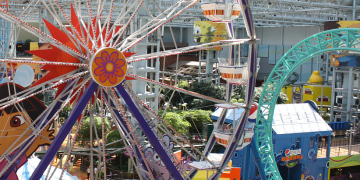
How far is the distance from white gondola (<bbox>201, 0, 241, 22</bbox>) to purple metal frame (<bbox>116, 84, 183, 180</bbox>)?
3.69 meters

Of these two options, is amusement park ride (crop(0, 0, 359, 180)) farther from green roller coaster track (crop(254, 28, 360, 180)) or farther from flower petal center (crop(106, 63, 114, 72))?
green roller coaster track (crop(254, 28, 360, 180))

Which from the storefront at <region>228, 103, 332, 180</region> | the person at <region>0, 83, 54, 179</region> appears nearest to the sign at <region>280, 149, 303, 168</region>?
the storefront at <region>228, 103, 332, 180</region>

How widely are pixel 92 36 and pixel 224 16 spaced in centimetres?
350

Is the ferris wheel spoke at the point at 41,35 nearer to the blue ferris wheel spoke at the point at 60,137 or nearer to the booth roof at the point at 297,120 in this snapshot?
the blue ferris wheel spoke at the point at 60,137

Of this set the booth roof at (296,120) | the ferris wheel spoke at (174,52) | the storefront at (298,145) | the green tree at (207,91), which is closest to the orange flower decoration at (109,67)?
the ferris wheel spoke at (174,52)

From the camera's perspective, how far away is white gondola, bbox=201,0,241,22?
11570 millimetres

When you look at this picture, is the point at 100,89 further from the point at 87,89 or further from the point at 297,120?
the point at 297,120

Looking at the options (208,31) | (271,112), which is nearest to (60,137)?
(271,112)

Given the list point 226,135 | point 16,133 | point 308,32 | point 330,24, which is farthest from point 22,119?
point 308,32

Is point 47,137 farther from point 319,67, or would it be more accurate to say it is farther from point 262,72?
point 262,72

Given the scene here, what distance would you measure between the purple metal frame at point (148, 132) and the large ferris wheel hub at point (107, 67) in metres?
0.36

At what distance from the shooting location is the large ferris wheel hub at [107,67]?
8680mm

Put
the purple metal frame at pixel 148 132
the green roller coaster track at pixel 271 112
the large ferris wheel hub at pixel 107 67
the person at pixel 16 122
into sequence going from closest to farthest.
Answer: the large ferris wheel hub at pixel 107 67 < the purple metal frame at pixel 148 132 < the person at pixel 16 122 < the green roller coaster track at pixel 271 112

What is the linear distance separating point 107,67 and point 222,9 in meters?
4.06
